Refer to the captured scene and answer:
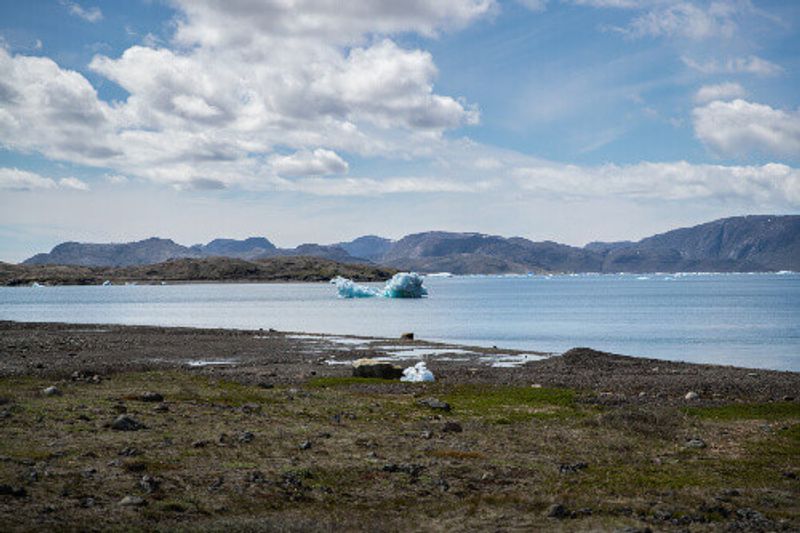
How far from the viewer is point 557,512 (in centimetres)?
1372

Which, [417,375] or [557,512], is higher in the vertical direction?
[557,512]

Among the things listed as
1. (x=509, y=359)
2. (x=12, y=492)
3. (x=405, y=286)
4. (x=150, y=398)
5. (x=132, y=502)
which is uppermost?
(x=405, y=286)

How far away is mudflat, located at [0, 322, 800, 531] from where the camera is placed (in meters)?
13.6

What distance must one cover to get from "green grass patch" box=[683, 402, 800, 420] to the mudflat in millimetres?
91

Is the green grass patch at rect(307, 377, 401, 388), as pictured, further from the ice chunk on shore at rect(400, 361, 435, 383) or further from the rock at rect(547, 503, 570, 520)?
the rock at rect(547, 503, 570, 520)

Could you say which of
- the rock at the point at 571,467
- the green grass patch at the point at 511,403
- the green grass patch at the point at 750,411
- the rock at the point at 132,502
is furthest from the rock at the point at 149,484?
the green grass patch at the point at 750,411

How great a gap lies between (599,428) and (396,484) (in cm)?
946

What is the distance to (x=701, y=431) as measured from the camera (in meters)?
22.4

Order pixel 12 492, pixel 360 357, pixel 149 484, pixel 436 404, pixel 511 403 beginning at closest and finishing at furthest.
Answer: pixel 12 492
pixel 149 484
pixel 436 404
pixel 511 403
pixel 360 357

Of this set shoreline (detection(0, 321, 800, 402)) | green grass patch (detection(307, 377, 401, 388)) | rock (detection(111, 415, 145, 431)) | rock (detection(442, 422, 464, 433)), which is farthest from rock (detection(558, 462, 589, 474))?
green grass patch (detection(307, 377, 401, 388))

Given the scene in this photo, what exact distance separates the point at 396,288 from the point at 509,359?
11934cm

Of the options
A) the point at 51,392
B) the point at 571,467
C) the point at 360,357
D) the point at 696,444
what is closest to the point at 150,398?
the point at 51,392

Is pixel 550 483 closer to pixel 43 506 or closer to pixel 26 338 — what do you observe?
pixel 43 506

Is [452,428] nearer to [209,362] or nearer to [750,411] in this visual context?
[750,411]
